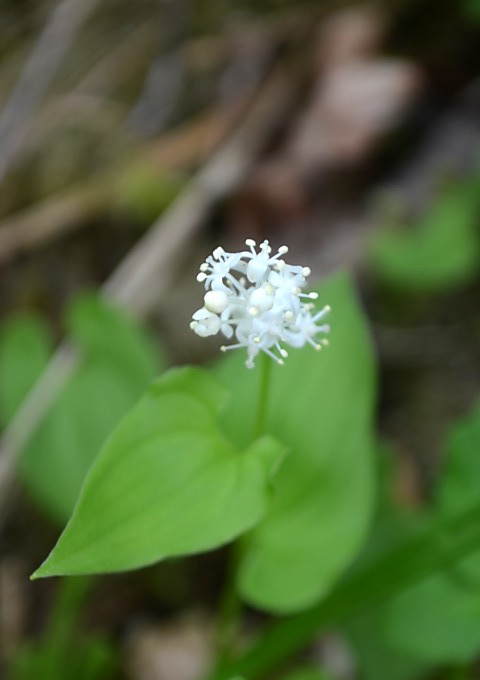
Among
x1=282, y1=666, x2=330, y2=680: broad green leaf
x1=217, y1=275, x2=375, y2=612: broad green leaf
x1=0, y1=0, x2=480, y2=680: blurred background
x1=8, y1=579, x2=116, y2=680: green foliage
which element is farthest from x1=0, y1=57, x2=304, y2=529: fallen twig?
x1=282, y1=666, x2=330, y2=680: broad green leaf

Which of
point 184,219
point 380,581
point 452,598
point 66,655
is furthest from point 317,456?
point 184,219

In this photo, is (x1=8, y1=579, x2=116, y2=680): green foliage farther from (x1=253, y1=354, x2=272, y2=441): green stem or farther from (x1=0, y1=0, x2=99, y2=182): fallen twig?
(x1=0, y1=0, x2=99, y2=182): fallen twig

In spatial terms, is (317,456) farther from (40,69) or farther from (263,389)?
(40,69)

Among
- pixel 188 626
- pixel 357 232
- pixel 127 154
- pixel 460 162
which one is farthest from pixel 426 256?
pixel 188 626

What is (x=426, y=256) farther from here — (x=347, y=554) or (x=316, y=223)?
(x=347, y=554)

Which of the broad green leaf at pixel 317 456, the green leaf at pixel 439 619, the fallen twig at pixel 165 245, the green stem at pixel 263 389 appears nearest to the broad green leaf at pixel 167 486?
the green stem at pixel 263 389

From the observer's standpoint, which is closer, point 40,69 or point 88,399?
point 88,399
